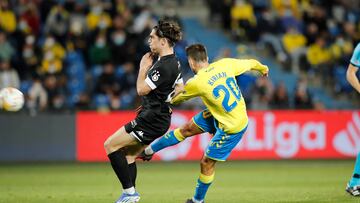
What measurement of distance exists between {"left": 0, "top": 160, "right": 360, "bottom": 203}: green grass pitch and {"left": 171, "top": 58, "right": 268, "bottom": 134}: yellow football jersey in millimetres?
1352

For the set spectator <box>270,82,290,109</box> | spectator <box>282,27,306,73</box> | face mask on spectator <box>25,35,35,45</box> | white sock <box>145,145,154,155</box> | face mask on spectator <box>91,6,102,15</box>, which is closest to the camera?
white sock <box>145,145,154,155</box>

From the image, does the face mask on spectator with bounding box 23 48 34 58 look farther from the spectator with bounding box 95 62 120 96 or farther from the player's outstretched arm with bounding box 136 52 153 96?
the player's outstretched arm with bounding box 136 52 153 96

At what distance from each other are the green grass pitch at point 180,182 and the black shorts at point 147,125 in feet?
3.68

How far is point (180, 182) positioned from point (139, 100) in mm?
5503

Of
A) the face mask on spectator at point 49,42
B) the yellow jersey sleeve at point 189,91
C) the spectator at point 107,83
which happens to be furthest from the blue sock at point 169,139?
the face mask on spectator at point 49,42

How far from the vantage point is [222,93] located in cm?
934

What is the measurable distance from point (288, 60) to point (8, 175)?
1081 cm

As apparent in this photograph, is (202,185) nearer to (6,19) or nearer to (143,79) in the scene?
(143,79)

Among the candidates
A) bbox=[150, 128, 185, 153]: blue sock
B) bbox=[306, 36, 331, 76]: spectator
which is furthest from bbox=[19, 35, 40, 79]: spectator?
bbox=[150, 128, 185, 153]: blue sock

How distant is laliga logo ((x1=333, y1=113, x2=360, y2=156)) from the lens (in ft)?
60.9

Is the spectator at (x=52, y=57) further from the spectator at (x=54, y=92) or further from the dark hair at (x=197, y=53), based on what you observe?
the dark hair at (x=197, y=53)

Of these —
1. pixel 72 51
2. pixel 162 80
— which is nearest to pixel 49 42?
pixel 72 51

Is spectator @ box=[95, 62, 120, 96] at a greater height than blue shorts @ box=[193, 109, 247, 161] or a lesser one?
lesser

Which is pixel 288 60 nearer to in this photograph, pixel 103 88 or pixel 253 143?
pixel 253 143
